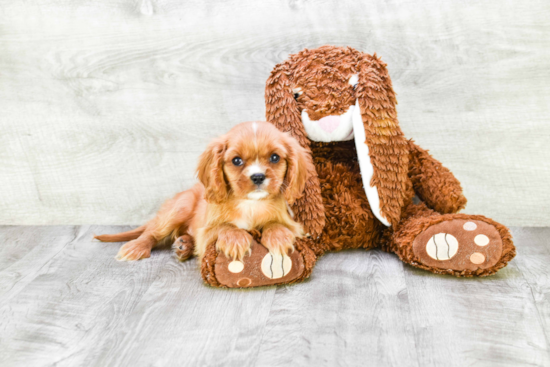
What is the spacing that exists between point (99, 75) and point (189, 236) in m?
0.97

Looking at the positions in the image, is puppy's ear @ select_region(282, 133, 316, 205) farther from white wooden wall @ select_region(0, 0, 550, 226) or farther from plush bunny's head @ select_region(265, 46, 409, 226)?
white wooden wall @ select_region(0, 0, 550, 226)

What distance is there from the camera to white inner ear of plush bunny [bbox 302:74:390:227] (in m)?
1.65

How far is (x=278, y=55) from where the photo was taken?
84.7 inches

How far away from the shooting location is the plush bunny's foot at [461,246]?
1.53 meters

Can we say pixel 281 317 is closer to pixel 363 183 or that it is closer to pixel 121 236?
pixel 363 183

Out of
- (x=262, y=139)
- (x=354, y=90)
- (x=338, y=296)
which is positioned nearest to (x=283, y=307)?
(x=338, y=296)

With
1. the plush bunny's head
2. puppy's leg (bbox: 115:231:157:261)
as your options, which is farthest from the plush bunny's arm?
puppy's leg (bbox: 115:231:157:261)

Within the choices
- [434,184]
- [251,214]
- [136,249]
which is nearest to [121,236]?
[136,249]

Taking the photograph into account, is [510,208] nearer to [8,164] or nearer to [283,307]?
[283,307]

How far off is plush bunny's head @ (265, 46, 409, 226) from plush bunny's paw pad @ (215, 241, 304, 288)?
43cm

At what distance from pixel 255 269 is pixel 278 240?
0.41ft

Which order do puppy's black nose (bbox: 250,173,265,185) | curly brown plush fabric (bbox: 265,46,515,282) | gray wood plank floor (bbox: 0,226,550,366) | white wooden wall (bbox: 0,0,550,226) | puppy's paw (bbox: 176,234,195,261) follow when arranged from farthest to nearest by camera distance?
white wooden wall (bbox: 0,0,550,226), puppy's paw (bbox: 176,234,195,261), curly brown plush fabric (bbox: 265,46,515,282), puppy's black nose (bbox: 250,173,265,185), gray wood plank floor (bbox: 0,226,550,366)

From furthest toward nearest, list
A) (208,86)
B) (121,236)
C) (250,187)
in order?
1. (208,86)
2. (121,236)
3. (250,187)

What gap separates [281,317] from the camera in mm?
1365
